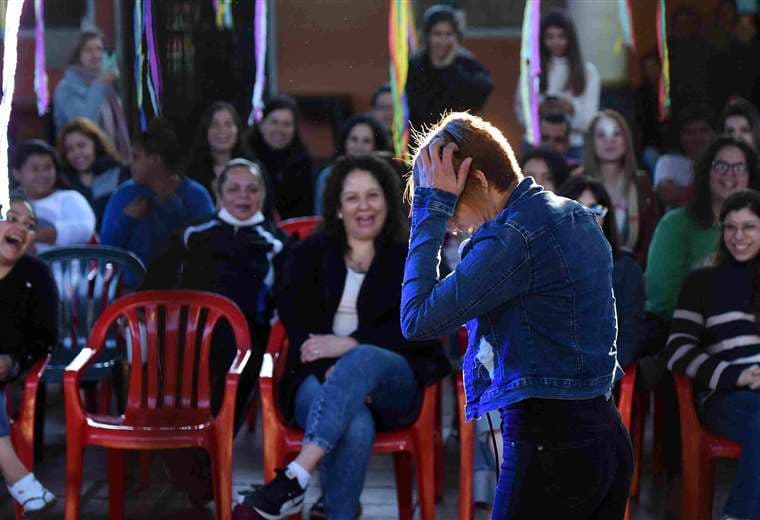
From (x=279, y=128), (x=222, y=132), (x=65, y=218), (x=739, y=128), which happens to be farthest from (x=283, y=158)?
(x=739, y=128)

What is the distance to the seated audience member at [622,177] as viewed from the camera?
450cm

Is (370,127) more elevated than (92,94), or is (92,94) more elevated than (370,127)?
(92,94)

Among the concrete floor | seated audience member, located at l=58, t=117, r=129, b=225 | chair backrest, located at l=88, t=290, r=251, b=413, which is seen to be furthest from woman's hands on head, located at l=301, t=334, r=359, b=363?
seated audience member, located at l=58, t=117, r=129, b=225

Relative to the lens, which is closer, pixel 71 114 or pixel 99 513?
pixel 99 513

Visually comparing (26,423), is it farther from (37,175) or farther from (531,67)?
(531,67)

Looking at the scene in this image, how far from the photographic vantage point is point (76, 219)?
15.3 ft

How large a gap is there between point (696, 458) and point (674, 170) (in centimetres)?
139

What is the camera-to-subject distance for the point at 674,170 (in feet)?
15.1

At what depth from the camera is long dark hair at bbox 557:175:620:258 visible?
388cm

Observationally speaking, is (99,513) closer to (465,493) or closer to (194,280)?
(194,280)

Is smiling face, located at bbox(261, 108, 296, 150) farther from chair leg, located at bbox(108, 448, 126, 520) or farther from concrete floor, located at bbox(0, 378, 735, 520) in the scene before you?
chair leg, located at bbox(108, 448, 126, 520)

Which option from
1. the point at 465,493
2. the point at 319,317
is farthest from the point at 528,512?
the point at 319,317

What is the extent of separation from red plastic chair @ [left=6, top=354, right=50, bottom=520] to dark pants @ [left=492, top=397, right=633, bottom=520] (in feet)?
6.36

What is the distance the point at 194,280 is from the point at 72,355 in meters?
0.51
